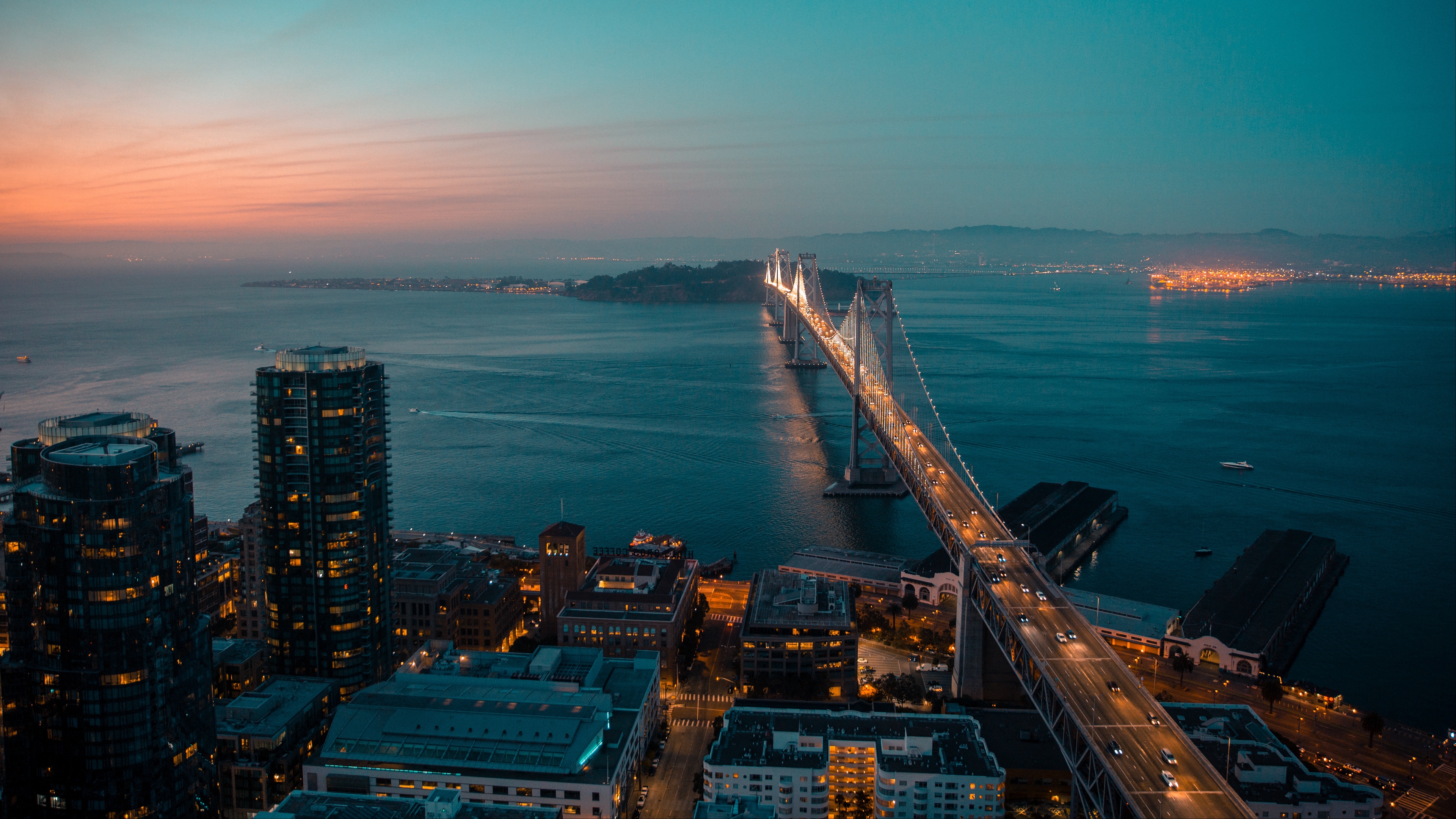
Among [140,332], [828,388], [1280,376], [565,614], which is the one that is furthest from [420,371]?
[1280,376]

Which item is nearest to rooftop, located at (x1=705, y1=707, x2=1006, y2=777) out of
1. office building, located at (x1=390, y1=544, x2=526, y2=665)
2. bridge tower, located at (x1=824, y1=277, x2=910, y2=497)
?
office building, located at (x1=390, y1=544, x2=526, y2=665)

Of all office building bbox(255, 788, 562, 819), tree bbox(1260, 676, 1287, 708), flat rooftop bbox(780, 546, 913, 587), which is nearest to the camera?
office building bbox(255, 788, 562, 819)

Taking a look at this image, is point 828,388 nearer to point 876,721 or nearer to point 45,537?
point 876,721

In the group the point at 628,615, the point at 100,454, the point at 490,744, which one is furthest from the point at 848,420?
the point at 100,454

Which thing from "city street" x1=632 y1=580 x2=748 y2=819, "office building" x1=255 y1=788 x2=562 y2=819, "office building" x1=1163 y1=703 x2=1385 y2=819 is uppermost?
"office building" x1=255 y1=788 x2=562 y2=819

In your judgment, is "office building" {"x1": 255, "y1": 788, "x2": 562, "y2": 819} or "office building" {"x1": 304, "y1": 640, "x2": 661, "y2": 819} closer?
"office building" {"x1": 255, "y1": 788, "x2": 562, "y2": 819}

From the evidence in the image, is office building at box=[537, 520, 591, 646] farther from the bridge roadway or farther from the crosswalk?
the crosswalk

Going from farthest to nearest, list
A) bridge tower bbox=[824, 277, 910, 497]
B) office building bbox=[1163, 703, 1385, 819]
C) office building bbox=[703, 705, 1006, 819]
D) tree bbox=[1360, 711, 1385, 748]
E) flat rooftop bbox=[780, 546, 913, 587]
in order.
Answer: bridge tower bbox=[824, 277, 910, 497] < flat rooftop bbox=[780, 546, 913, 587] < tree bbox=[1360, 711, 1385, 748] < office building bbox=[703, 705, 1006, 819] < office building bbox=[1163, 703, 1385, 819]
